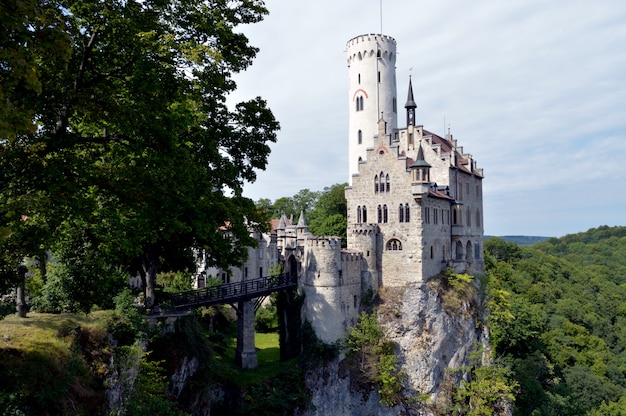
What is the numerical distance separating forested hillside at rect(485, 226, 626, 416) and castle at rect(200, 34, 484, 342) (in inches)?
317

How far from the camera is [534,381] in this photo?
157 feet

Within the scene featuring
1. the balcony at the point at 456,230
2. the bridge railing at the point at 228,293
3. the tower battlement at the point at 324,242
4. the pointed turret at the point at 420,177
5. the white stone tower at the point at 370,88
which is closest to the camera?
the bridge railing at the point at 228,293

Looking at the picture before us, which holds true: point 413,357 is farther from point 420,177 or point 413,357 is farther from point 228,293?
point 228,293

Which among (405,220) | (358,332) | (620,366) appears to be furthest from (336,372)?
(620,366)

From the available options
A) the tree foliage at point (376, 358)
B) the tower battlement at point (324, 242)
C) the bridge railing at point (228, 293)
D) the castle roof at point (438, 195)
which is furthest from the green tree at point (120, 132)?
the castle roof at point (438, 195)

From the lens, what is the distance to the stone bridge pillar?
32.5 metres

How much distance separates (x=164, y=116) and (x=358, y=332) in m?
25.4

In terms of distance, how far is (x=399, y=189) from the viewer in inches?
1500

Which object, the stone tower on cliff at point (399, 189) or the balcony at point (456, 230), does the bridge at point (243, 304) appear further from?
the balcony at point (456, 230)

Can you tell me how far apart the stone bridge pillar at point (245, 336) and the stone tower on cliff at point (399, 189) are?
35.3 feet

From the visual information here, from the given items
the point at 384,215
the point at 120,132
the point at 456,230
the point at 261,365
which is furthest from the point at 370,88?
the point at 120,132

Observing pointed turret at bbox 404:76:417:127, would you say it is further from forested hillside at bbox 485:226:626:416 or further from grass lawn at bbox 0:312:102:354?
grass lawn at bbox 0:312:102:354

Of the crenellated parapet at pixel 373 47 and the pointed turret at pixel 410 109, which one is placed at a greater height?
the crenellated parapet at pixel 373 47

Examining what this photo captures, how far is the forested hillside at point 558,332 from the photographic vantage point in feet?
155
